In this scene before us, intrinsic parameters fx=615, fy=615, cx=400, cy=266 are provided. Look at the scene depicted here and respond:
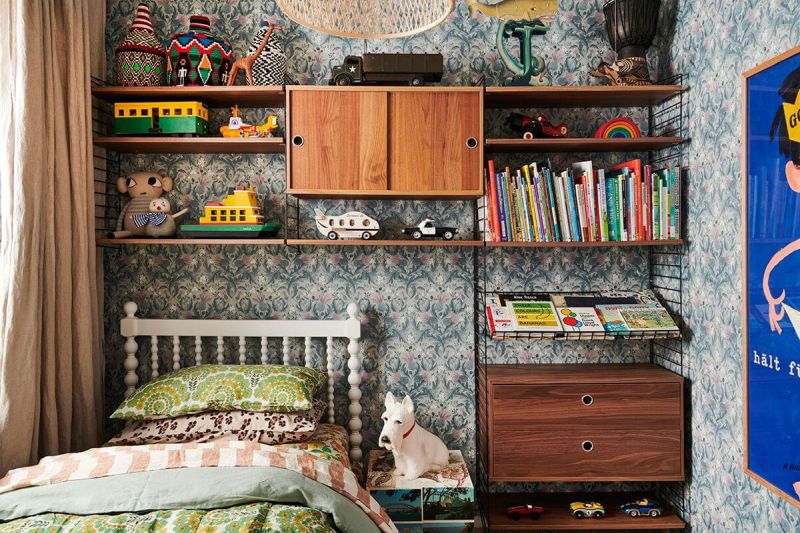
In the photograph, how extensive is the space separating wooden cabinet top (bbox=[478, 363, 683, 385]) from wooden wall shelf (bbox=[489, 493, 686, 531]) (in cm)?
56

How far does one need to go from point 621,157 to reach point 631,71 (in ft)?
1.35

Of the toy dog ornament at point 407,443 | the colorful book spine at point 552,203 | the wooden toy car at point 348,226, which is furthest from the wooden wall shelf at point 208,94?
the toy dog ornament at point 407,443

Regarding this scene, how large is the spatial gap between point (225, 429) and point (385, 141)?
4.22 feet

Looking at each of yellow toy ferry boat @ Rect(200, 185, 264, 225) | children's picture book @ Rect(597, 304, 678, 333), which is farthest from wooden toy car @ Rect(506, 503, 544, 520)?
yellow toy ferry boat @ Rect(200, 185, 264, 225)

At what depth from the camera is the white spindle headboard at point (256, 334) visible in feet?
8.86

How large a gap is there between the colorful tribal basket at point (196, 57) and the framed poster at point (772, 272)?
6.61 feet

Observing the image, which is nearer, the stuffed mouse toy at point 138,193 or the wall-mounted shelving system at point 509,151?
the wall-mounted shelving system at point 509,151

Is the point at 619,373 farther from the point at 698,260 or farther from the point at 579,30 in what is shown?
the point at 579,30

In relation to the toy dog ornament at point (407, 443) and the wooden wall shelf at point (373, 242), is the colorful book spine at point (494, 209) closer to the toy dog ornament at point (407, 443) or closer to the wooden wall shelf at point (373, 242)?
the wooden wall shelf at point (373, 242)

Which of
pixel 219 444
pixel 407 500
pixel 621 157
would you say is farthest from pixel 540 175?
pixel 219 444

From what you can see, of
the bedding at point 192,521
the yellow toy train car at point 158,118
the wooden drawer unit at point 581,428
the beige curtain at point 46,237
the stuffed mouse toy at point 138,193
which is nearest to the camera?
the bedding at point 192,521

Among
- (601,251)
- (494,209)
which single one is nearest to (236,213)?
(494,209)

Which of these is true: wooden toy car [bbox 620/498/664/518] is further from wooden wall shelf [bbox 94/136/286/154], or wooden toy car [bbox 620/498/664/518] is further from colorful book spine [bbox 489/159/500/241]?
wooden wall shelf [bbox 94/136/286/154]

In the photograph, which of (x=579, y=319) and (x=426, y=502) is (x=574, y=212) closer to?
(x=579, y=319)
